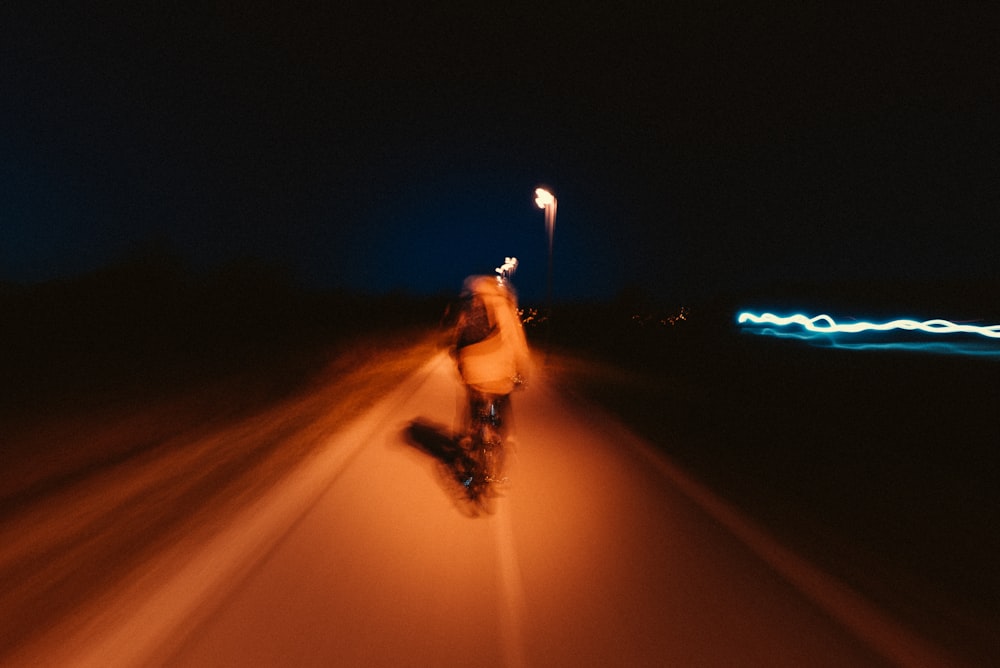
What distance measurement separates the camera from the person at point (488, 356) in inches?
242

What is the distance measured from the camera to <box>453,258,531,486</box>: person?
6137 mm

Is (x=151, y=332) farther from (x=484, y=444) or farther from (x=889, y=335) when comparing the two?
(x=889, y=335)

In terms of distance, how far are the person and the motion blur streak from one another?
3550cm

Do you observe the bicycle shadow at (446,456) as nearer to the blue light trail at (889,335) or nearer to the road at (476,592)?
the road at (476,592)

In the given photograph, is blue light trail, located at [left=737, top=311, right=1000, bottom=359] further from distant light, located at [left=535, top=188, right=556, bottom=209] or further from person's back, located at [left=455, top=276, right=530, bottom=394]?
person's back, located at [left=455, top=276, right=530, bottom=394]

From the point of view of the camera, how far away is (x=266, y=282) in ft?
233

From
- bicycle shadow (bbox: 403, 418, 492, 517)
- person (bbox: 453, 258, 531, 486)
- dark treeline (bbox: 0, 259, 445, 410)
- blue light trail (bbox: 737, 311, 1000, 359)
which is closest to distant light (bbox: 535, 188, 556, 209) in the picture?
dark treeline (bbox: 0, 259, 445, 410)

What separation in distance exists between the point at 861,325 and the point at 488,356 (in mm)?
40516

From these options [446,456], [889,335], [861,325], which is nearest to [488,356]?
[446,456]

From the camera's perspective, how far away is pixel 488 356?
6145 mm

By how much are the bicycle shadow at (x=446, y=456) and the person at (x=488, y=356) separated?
0.80ft

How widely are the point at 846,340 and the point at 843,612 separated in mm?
43845

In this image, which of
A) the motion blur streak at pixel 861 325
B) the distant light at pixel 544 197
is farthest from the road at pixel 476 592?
the motion blur streak at pixel 861 325

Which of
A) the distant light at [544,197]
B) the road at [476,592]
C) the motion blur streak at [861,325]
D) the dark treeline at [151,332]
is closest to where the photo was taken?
the road at [476,592]
